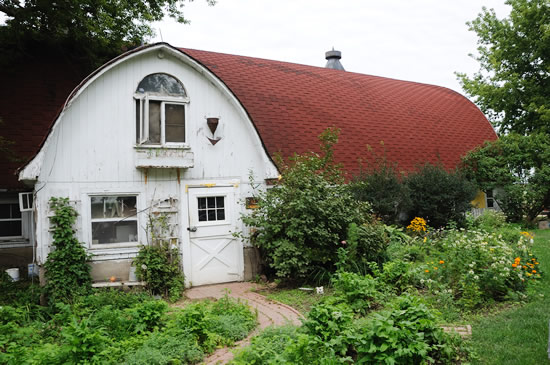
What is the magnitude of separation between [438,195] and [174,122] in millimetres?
8479

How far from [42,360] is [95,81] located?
5968mm

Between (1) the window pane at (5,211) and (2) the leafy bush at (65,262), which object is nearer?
(2) the leafy bush at (65,262)

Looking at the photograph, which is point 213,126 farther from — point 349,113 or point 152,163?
point 349,113

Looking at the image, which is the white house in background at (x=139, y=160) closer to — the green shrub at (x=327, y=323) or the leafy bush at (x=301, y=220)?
the leafy bush at (x=301, y=220)

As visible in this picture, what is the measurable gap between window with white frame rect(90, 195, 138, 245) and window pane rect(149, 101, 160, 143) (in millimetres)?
1314

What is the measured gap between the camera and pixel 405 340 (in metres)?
4.63

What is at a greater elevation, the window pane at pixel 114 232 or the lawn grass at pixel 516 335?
the window pane at pixel 114 232

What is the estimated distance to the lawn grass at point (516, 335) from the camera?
5.01 metres

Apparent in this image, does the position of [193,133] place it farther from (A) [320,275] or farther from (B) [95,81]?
(A) [320,275]

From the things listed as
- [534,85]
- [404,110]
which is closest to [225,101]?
[404,110]

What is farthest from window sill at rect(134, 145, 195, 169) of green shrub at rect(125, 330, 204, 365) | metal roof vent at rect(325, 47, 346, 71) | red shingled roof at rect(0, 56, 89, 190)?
metal roof vent at rect(325, 47, 346, 71)

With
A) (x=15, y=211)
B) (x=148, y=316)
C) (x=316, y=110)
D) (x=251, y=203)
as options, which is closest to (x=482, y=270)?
(x=251, y=203)

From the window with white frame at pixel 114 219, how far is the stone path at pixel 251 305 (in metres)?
1.80

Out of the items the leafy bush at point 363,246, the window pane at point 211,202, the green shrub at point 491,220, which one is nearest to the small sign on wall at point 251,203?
the window pane at point 211,202
